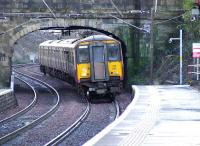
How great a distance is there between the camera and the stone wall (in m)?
26.6

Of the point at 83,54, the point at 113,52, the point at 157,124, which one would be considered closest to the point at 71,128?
the point at 157,124

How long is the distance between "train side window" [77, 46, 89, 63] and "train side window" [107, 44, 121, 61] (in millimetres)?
1081

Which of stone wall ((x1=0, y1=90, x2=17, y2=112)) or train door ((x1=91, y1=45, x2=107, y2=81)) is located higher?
train door ((x1=91, y1=45, x2=107, y2=81))

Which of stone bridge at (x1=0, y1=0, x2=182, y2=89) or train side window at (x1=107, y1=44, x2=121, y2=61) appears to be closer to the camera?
train side window at (x1=107, y1=44, x2=121, y2=61)

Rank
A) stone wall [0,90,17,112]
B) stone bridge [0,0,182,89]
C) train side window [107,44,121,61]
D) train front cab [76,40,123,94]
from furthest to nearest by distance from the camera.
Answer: stone bridge [0,0,182,89] → train side window [107,44,121,61] → train front cab [76,40,123,94] → stone wall [0,90,17,112]

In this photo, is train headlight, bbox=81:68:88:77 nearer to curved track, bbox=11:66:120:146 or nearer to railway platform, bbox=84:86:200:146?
curved track, bbox=11:66:120:146

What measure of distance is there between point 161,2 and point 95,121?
62.9ft

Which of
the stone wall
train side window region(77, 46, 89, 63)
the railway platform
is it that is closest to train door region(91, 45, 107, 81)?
train side window region(77, 46, 89, 63)

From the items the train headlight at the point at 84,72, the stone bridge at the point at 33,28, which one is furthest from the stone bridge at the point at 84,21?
the train headlight at the point at 84,72

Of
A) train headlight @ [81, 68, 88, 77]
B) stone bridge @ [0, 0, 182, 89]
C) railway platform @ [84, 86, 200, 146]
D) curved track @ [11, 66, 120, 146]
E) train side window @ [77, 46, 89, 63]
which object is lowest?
curved track @ [11, 66, 120, 146]

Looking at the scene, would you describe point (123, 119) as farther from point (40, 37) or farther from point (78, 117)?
point (40, 37)

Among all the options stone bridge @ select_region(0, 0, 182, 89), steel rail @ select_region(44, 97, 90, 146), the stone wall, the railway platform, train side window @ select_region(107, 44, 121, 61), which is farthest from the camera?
stone bridge @ select_region(0, 0, 182, 89)

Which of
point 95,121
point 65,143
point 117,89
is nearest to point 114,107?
point 117,89

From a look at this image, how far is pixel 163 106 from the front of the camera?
2138 centimetres
